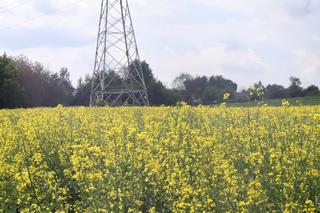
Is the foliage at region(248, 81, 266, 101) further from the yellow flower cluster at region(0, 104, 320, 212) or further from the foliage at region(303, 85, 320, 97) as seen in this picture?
the foliage at region(303, 85, 320, 97)

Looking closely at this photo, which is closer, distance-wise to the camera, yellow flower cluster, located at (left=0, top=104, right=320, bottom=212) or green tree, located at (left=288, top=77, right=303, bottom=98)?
yellow flower cluster, located at (left=0, top=104, right=320, bottom=212)

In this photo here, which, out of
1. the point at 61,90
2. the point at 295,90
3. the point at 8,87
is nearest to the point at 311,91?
the point at 295,90

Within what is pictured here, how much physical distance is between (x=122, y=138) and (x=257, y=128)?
2.11 meters

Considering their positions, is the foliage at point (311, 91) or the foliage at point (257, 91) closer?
the foliage at point (257, 91)

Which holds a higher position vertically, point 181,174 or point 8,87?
point 8,87

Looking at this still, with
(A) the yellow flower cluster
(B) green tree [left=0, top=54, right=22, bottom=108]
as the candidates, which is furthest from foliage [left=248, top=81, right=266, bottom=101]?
(B) green tree [left=0, top=54, right=22, bottom=108]

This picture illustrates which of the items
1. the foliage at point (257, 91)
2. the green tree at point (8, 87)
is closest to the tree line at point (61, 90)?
the green tree at point (8, 87)

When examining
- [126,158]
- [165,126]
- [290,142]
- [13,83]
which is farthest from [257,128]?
[13,83]

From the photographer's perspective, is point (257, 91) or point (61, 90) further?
point (61, 90)

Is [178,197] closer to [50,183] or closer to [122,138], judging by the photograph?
[122,138]

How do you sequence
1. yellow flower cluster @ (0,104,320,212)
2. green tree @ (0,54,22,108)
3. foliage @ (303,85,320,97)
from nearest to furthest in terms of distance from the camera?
yellow flower cluster @ (0,104,320,212) < foliage @ (303,85,320,97) < green tree @ (0,54,22,108)

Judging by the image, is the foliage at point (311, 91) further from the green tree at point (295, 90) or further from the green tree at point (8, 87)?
the green tree at point (8, 87)

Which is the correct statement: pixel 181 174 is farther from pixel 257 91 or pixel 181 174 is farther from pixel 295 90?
pixel 295 90

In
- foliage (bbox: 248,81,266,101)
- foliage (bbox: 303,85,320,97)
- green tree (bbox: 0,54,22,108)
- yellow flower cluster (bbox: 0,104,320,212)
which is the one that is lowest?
yellow flower cluster (bbox: 0,104,320,212)
